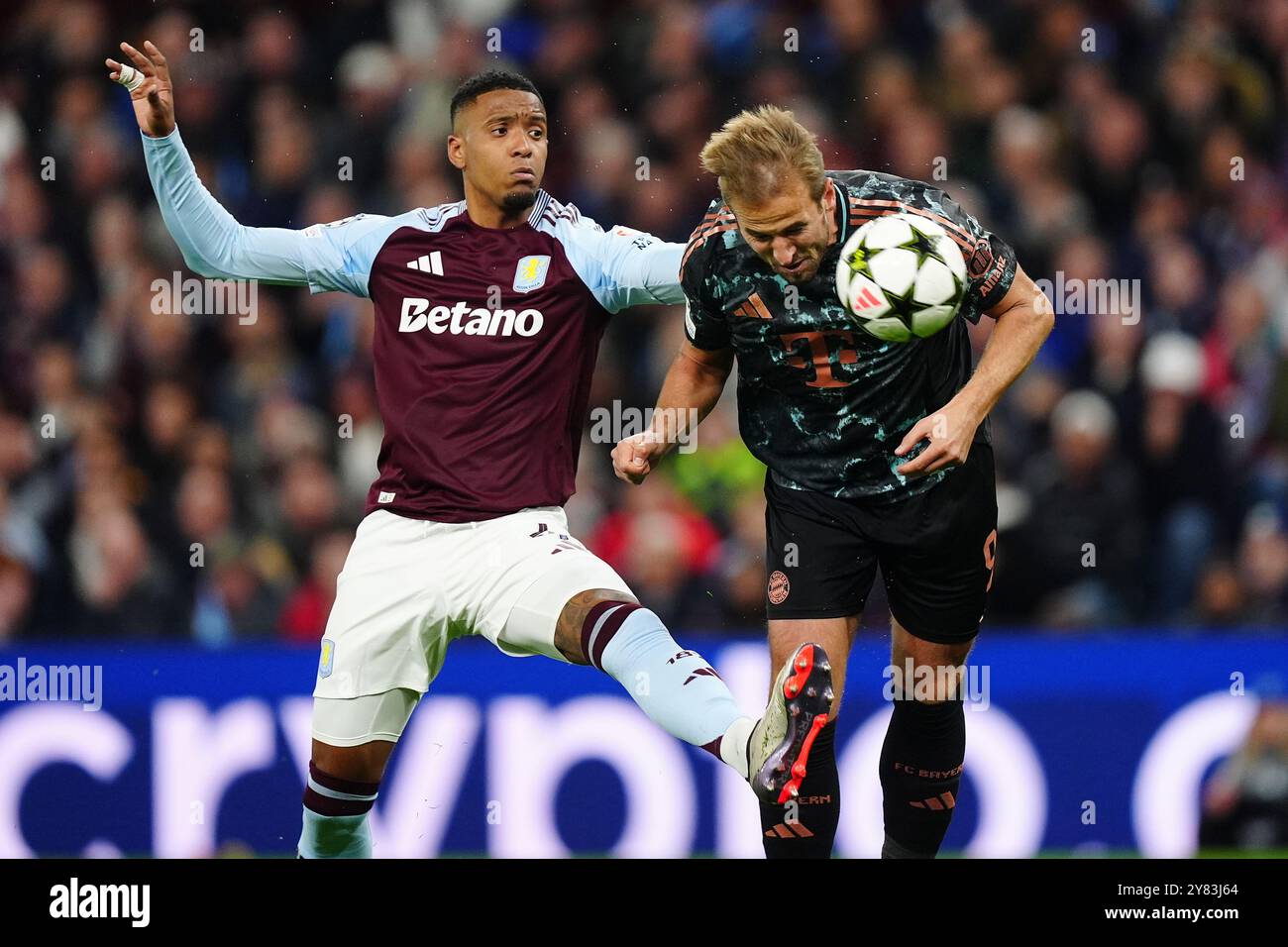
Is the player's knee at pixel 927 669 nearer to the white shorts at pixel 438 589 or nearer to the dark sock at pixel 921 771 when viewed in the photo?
the dark sock at pixel 921 771

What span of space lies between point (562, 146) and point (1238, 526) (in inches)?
143

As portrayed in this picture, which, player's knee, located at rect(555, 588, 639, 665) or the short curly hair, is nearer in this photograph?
player's knee, located at rect(555, 588, 639, 665)

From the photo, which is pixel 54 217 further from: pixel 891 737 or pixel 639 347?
pixel 891 737

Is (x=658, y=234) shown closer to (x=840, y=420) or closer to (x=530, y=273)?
(x=530, y=273)

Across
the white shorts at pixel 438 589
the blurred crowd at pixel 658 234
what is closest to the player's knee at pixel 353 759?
the white shorts at pixel 438 589

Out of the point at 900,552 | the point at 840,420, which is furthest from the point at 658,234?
the point at 900,552

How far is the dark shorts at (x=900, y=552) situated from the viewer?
524 centimetres

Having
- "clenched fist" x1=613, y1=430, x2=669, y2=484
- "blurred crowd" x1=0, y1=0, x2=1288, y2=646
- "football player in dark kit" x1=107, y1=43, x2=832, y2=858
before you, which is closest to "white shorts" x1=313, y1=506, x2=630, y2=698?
"football player in dark kit" x1=107, y1=43, x2=832, y2=858

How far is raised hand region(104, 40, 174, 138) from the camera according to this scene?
18.5ft

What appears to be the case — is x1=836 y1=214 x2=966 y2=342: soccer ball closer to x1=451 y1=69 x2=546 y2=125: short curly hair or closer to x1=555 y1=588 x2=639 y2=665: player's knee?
x1=555 y1=588 x2=639 y2=665: player's knee

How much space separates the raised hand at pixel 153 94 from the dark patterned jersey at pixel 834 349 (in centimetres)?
169

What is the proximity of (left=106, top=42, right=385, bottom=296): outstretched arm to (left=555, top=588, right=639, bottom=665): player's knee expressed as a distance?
4.24ft

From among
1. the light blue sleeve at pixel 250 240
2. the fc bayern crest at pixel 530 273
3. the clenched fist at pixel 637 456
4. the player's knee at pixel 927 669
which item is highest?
the light blue sleeve at pixel 250 240

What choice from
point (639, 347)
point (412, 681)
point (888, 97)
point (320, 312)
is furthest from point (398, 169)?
point (412, 681)
